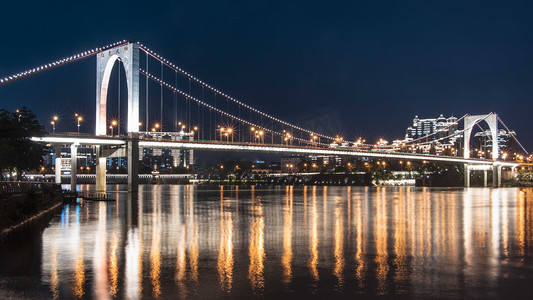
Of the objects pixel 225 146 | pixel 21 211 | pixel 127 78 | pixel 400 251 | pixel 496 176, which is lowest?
pixel 400 251

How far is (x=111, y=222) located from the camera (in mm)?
21938

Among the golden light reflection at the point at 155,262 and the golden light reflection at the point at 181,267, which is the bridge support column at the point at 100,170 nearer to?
the golden light reflection at the point at 155,262

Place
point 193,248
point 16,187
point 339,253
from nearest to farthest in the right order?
point 339,253
point 193,248
point 16,187

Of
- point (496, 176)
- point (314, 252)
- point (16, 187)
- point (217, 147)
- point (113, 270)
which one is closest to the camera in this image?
point (113, 270)

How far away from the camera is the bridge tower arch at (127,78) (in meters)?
57.0

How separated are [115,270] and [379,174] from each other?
4197 inches

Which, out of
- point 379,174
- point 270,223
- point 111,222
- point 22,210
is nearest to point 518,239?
point 270,223

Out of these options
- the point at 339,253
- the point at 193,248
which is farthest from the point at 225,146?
the point at 339,253

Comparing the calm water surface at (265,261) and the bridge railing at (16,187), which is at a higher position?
the bridge railing at (16,187)

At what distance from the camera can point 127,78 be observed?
5747cm

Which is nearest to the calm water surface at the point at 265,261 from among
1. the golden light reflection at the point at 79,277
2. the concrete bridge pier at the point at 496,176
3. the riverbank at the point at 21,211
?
the golden light reflection at the point at 79,277

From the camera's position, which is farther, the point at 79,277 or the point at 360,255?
the point at 360,255

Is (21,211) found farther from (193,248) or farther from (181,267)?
(181,267)

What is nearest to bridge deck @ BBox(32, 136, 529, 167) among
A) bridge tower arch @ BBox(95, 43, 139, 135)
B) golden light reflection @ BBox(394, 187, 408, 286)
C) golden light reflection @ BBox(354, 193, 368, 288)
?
bridge tower arch @ BBox(95, 43, 139, 135)
